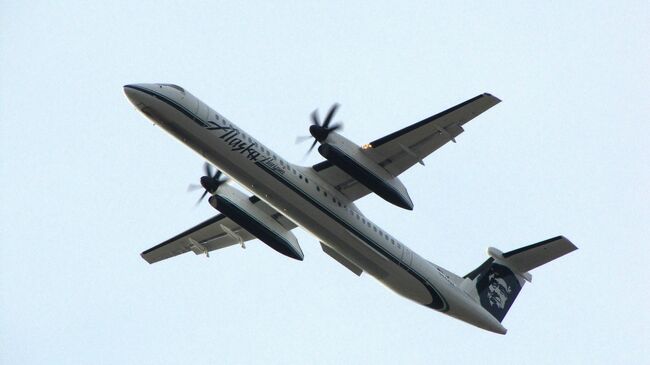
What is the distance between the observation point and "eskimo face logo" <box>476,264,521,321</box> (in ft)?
95.0

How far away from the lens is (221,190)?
2806cm

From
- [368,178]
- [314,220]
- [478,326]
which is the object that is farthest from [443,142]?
[478,326]

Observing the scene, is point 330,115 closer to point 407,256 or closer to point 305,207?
point 305,207

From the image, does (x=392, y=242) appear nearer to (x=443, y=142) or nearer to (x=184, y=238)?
(x=443, y=142)

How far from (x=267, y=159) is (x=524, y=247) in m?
9.40

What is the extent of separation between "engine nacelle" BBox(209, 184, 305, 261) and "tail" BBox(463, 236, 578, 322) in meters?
6.11

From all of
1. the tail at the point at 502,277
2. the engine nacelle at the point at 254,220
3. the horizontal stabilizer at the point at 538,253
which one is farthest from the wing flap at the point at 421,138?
the tail at the point at 502,277

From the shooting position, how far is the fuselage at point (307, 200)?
24.7 m

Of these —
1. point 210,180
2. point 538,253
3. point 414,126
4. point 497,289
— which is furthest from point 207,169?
point 538,253

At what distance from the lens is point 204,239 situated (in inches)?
1226

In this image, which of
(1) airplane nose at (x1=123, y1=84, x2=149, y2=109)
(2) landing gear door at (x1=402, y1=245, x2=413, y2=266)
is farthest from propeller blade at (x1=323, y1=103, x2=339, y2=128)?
(1) airplane nose at (x1=123, y1=84, x2=149, y2=109)

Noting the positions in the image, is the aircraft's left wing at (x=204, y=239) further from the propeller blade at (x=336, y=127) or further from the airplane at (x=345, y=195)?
the propeller blade at (x=336, y=127)

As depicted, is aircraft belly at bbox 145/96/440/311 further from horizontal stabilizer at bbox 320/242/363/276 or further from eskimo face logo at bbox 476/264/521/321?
eskimo face logo at bbox 476/264/521/321

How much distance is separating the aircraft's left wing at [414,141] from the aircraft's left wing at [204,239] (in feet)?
17.5
